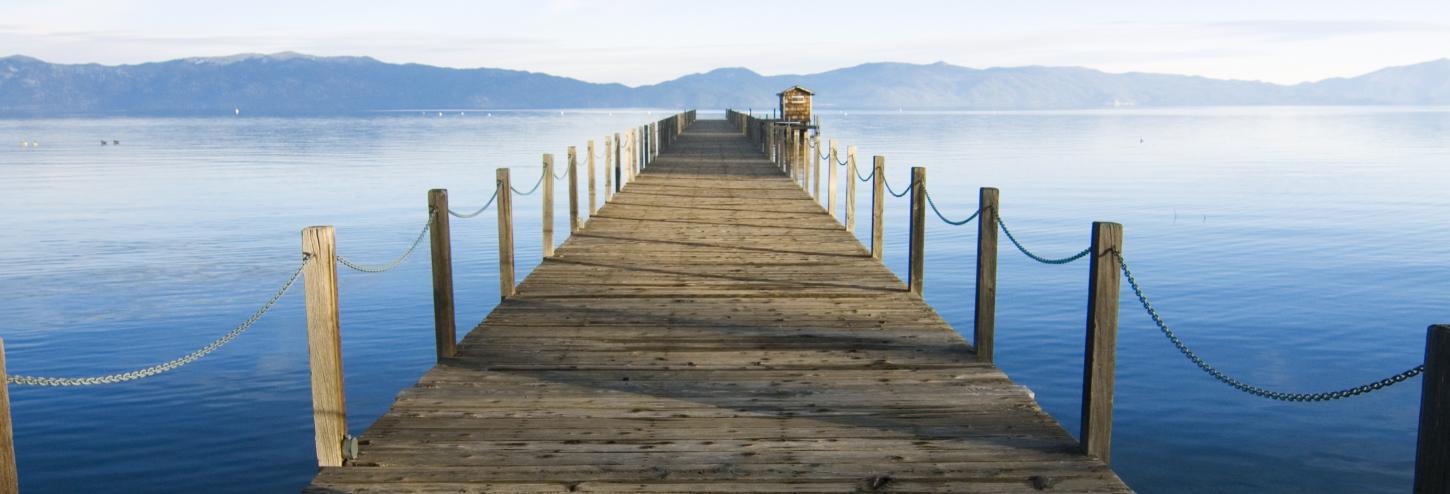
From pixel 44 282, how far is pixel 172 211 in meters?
12.1

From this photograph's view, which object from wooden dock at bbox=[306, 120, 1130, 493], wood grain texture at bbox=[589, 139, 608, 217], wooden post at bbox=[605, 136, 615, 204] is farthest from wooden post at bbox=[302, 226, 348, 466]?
wooden post at bbox=[605, 136, 615, 204]

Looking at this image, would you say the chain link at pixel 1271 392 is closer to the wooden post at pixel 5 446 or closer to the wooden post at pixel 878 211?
the wooden post at pixel 5 446

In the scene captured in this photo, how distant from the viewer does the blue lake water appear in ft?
34.5

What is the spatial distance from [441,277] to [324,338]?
7.57 feet

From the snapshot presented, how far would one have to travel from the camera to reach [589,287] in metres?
9.87

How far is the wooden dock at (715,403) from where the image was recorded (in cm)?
492

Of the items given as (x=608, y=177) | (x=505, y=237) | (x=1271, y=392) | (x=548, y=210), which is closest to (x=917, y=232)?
(x=505, y=237)

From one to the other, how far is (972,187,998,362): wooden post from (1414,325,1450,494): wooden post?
390cm

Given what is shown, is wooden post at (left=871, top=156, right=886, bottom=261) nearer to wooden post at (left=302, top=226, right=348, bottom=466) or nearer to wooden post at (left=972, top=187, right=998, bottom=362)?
wooden post at (left=972, top=187, right=998, bottom=362)

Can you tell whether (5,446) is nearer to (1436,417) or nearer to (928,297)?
(1436,417)

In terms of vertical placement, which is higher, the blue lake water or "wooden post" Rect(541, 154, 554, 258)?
"wooden post" Rect(541, 154, 554, 258)

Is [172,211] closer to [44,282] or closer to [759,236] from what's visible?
[44,282]

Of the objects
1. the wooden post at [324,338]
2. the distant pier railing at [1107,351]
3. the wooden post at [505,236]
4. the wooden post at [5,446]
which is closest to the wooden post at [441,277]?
the wooden post at [324,338]

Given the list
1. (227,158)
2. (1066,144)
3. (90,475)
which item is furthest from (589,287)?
(1066,144)
